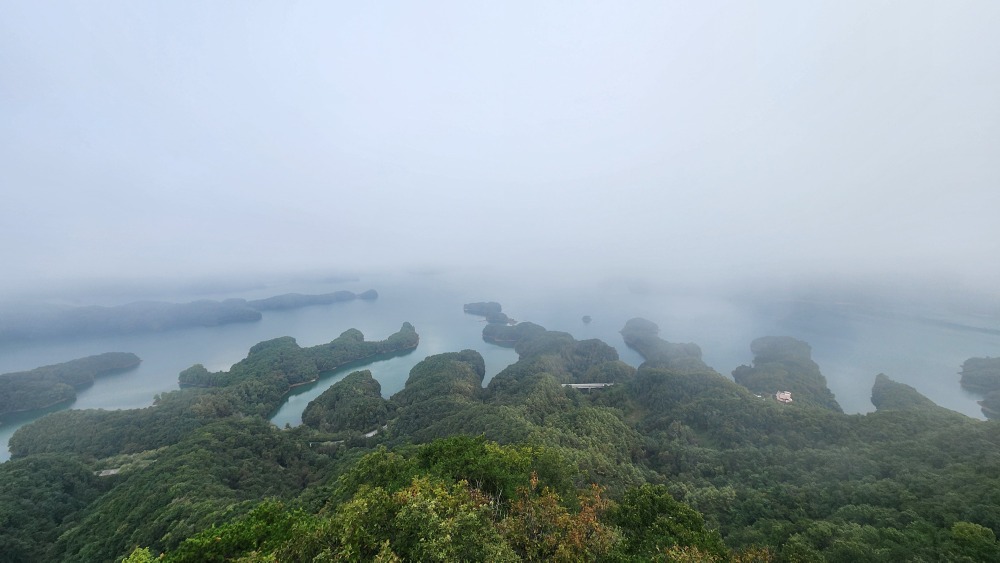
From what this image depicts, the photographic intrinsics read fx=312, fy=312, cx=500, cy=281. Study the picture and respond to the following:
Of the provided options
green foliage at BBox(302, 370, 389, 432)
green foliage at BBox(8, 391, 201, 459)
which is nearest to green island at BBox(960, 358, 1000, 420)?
green foliage at BBox(302, 370, 389, 432)

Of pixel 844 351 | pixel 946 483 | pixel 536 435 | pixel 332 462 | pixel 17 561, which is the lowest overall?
pixel 844 351

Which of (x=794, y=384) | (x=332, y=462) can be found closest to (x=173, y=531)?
(x=332, y=462)

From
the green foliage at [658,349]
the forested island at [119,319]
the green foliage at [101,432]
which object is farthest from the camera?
the forested island at [119,319]

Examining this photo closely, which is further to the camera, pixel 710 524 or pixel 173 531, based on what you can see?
pixel 710 524

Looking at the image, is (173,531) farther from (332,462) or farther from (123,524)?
(332,462)

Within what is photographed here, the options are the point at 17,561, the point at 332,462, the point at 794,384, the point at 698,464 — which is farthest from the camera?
the point at 794,384

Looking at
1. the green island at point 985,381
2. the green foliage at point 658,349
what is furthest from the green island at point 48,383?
the green island at point 985,381

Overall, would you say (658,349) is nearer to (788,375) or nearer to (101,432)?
(788,375)

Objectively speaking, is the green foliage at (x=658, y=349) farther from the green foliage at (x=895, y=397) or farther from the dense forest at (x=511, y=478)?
the green foliage at (x=895, y=397)
